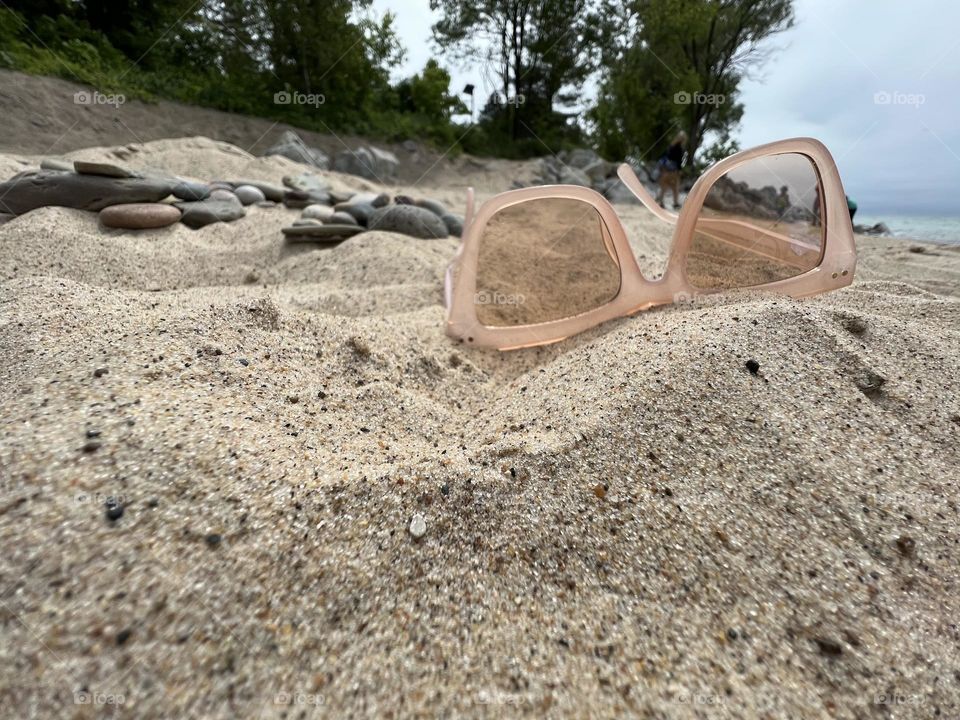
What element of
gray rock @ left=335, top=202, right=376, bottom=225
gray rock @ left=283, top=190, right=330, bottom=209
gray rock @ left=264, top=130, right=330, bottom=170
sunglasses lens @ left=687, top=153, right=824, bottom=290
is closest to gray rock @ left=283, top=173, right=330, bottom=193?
gray rock @ left=283, top=190, right=330, bottom=209

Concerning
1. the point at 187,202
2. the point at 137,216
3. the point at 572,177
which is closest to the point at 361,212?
the point at 187,202

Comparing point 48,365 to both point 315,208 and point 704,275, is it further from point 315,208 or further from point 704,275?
point 315,208

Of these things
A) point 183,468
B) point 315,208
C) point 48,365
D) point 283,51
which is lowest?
point 183,468

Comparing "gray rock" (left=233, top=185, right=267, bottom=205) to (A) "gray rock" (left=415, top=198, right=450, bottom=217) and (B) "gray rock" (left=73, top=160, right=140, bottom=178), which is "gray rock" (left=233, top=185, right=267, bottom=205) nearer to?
(B) "gray rock" (left=73, top=160, right=140, bottom=178)

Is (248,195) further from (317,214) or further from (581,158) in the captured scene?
(581,158)

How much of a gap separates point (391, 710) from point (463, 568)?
10.5 inches

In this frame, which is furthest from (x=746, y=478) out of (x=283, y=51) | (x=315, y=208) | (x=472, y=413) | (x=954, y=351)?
(x=283, y=51)

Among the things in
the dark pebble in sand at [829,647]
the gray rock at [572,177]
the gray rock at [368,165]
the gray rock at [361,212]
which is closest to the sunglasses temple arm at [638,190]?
the dark pebble in sand at [829,647]

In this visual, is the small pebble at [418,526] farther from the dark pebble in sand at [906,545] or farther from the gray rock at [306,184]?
the gray rock at [306,184]

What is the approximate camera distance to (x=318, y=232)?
3.89 meters

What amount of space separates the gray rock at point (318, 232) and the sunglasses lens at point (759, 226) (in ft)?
10.1

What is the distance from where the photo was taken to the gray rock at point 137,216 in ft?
11.5

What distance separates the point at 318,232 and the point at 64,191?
1.94m

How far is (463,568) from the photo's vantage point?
0.88 m
